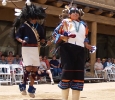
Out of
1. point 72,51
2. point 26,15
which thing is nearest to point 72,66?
point 72,51

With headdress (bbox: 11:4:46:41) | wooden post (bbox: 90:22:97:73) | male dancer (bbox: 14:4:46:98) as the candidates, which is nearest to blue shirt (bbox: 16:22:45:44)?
male dancer (bbox: 14:4:46:98)

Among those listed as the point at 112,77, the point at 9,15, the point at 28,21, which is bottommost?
the point at 112,77

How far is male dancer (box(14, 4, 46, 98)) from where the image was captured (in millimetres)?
5469

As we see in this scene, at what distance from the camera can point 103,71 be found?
13.7 metres

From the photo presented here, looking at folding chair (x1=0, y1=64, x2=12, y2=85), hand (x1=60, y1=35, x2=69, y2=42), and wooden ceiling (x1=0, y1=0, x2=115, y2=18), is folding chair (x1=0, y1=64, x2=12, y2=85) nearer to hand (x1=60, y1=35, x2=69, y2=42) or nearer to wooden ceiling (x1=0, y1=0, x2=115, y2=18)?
wooden ceiling (x1=0, y1=0, x2=115, y2=18)

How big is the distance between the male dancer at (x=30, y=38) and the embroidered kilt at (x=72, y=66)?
95 centimetres

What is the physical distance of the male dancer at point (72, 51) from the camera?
15.1ft

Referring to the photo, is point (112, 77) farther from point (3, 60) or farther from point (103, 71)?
point (3, 60)

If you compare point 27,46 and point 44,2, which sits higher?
point 44,2

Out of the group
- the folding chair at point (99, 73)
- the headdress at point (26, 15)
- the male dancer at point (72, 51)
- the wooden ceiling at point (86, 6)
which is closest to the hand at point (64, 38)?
the male dancer at point (72, 51)

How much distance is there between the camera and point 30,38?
548cm

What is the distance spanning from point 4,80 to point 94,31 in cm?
584

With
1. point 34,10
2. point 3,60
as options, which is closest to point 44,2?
point 3,60

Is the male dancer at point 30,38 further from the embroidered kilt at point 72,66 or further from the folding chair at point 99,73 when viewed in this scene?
the folding chair at point 99,73
